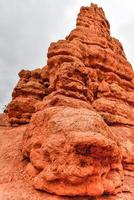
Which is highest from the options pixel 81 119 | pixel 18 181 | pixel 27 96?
pixel 27 96

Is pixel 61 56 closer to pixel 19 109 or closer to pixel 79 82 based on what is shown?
pixel 79 82

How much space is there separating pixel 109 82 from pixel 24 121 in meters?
12.5

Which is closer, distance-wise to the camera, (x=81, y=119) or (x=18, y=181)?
(x=18, y=181)

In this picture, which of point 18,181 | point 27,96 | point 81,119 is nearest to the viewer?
point 18,181

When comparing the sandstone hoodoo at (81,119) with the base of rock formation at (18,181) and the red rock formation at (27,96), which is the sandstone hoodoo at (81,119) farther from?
the base of rock formation at (18,181)

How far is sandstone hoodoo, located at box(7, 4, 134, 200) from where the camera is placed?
1291cm

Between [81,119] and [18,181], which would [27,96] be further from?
[18,181]

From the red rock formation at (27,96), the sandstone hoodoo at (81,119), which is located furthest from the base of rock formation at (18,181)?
the red rock formation at (27,96)

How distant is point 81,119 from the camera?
15211 millimetres

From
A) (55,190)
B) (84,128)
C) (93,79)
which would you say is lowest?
(55,190)

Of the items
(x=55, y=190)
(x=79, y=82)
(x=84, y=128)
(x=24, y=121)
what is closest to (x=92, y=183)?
(x=55, y=190)

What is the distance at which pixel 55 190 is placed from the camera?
12.8 meters

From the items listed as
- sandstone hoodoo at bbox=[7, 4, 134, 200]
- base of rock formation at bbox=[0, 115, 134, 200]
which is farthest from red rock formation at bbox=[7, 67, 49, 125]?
base of rock formation at bbox=[0, 115, 134, 200]

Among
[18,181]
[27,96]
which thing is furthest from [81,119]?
[27,96]
